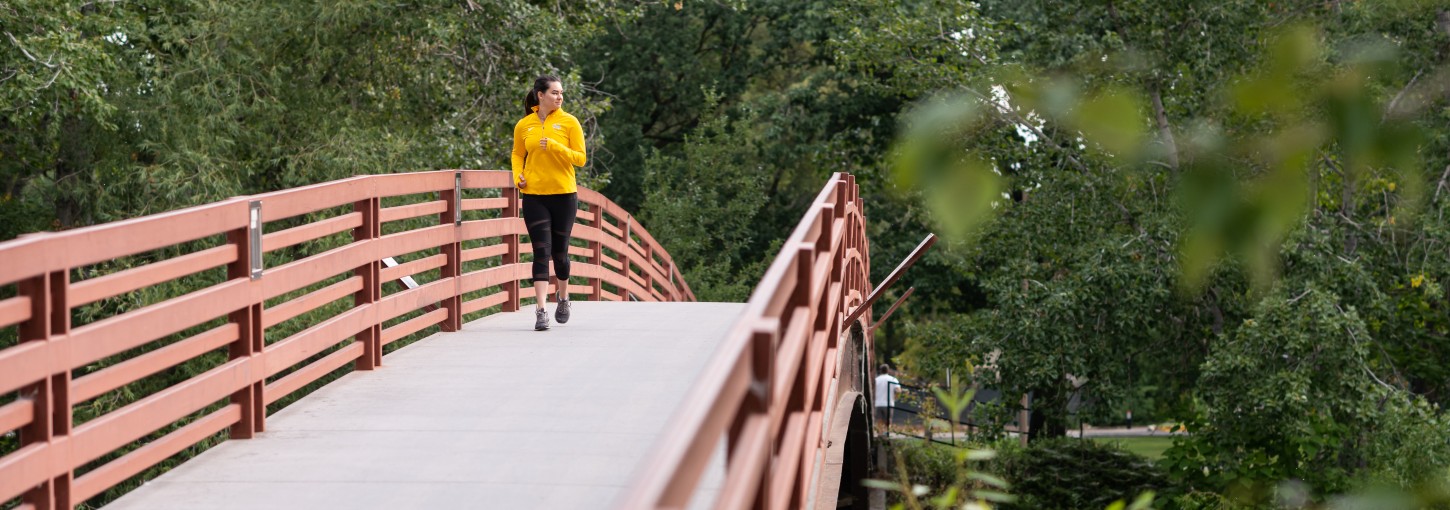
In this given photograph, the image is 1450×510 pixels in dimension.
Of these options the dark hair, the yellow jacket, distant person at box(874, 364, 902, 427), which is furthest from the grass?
the dark hair

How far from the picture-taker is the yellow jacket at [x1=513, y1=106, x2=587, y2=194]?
9.59 metres

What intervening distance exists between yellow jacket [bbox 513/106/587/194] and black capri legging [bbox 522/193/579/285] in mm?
101

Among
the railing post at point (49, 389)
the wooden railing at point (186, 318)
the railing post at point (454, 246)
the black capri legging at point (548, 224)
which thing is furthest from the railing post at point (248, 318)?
the railing post at point (454, 246)

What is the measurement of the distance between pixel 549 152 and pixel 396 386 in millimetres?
2172

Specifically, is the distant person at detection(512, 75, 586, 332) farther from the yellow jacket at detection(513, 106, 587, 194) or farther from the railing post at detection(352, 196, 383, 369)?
the railing post at detection(352, 196, 383, 369)

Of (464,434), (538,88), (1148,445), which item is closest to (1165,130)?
(538,88)

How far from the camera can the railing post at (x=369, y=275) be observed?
834 cm

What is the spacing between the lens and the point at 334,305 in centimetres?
1880

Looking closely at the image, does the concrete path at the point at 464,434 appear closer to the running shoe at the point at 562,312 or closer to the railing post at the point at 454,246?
the railing post at the point at 454,246

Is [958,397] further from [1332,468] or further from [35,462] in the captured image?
[1332,468]

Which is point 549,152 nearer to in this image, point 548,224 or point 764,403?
point 548,224

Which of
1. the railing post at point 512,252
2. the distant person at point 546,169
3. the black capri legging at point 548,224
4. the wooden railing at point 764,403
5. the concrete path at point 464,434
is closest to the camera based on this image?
the wooden railing at point 764,403

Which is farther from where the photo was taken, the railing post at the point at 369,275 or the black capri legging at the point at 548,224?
the black capri legging at the point at 548,224

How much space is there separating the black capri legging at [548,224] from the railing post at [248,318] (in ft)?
11.2
